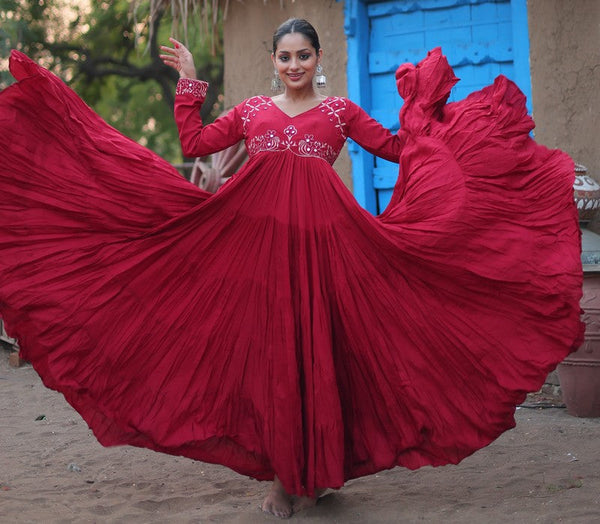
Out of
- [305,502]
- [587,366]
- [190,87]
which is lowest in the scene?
[305,502]

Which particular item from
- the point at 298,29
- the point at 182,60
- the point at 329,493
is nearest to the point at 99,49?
the point at 182,60

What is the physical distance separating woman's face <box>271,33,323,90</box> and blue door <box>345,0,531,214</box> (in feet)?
8.20

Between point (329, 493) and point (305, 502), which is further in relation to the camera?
point (329, 493)

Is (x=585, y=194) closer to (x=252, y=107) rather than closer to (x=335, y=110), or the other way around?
(x=335, y=110)

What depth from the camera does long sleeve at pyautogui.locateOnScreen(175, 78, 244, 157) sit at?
3727mm

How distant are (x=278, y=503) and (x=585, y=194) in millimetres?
2710

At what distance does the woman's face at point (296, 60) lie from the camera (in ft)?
11.9

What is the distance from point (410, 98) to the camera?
3793 millimetres

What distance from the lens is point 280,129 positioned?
3604 millimetres

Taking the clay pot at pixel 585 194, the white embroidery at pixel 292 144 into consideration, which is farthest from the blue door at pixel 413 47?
the white embroidery at pixel 292 144

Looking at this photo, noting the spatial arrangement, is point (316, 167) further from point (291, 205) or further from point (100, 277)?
point (100, 277)

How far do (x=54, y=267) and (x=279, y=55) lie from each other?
1.20 metres

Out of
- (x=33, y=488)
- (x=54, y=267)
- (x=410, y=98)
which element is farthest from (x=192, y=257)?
(x=33, y=488)

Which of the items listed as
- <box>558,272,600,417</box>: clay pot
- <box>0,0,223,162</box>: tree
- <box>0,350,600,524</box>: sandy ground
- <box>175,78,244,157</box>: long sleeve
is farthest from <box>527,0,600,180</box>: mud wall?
<box>0,0,223,162</box>: tree
